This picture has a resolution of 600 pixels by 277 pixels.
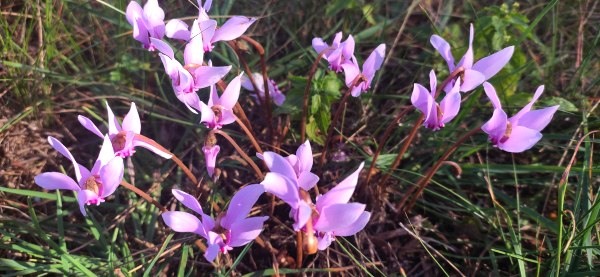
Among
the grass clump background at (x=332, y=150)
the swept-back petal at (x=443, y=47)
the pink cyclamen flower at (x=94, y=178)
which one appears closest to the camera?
the pink cyclamen flower at (x=94, y=178)

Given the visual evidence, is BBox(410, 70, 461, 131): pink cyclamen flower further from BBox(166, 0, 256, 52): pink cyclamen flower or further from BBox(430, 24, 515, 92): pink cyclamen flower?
BBox(166, 0, 256, 52): pink cyclamen flower

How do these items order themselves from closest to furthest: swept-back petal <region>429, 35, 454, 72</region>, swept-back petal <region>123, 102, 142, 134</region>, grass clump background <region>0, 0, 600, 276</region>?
1. swept-back petal <region>123, 102, 142, 134</region>
2. swept-back petal <region>429, 35, 454, 72</region>
3. grass clump background <region>0, 0, 600, 276</region>

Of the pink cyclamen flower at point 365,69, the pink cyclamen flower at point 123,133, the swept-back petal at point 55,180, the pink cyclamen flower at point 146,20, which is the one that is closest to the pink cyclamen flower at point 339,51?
the pink cyclamen flower at point 365,69

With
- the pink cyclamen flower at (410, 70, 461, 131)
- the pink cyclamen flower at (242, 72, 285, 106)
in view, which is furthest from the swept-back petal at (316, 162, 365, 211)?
the pink cyclamen flower at (242, 72, 285, 106)

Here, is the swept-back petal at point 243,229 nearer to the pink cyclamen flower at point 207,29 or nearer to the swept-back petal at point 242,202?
the swept-back petal at point 242,202

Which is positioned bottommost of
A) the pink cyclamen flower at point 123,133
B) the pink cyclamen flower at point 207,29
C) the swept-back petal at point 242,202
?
the swept-back petal at point 242,202

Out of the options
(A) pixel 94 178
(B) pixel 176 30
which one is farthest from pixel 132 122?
(B) pixel 176 30
